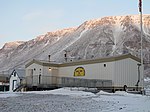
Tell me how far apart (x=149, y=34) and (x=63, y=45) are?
3307cm

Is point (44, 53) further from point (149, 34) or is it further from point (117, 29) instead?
point (149, 34)

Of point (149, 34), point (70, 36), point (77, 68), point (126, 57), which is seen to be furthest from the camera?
point (70, 36)

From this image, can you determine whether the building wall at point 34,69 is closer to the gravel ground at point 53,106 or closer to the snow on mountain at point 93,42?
the gravel ground at point 53,106

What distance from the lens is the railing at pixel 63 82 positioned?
95.3 feet

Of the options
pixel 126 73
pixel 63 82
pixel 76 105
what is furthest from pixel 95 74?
pixel 76 105

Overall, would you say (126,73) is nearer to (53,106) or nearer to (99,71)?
(99,71)

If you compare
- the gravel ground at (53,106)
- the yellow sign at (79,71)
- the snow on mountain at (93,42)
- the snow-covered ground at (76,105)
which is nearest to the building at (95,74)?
the yellow sign at (79,71)

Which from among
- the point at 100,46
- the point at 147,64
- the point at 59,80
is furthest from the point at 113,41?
the point at 59,80

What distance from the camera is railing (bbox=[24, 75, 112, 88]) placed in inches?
1144

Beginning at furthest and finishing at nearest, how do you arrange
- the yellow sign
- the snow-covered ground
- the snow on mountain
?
the snow on mountain → the yellow sign → the snow-covered ground

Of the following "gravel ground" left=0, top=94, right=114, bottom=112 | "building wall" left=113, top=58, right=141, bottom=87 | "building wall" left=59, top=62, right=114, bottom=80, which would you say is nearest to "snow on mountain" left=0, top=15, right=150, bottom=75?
"building wall" left=113, top=58, right=141, bottom=87

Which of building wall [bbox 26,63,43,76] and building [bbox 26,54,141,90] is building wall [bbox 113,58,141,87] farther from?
building wall [bbox 26,63,43,76]

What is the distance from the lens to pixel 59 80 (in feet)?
104

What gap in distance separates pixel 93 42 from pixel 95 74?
71.9 m
